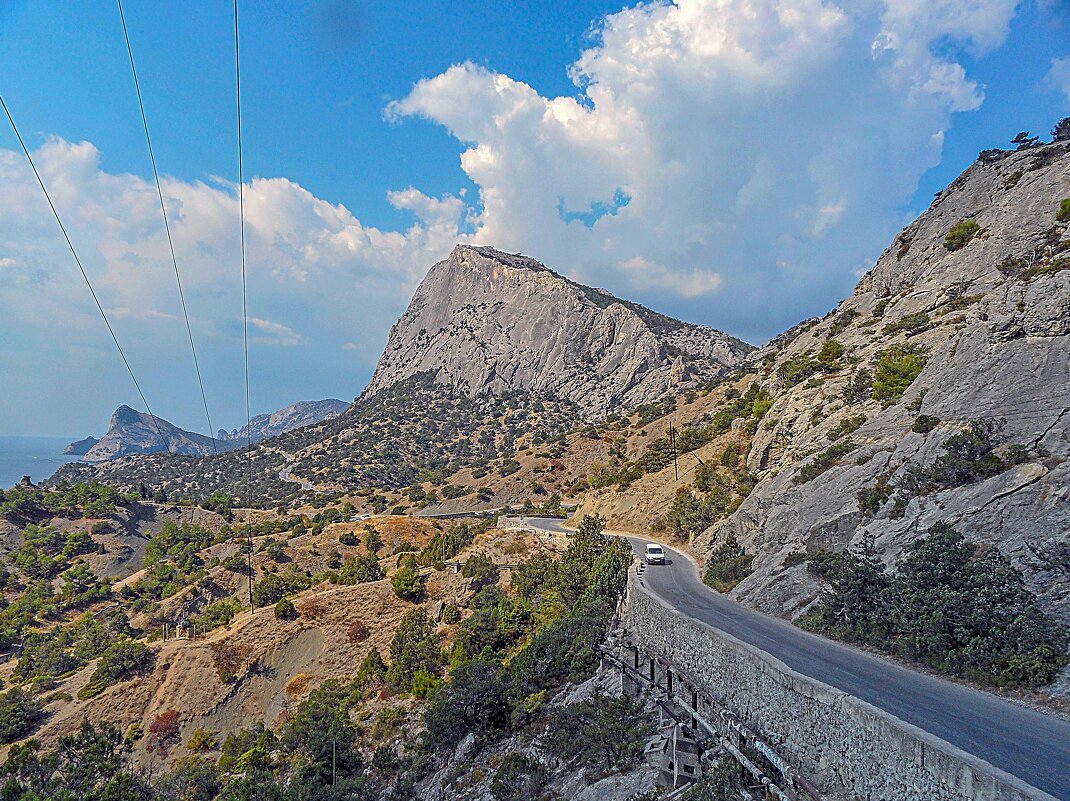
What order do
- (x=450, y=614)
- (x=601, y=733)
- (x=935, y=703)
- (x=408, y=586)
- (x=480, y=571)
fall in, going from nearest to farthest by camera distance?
(x=935, y=703) < (x=601, y=733) < (x=450, y=614) < (x=480, y=571) < (x=408, y=586)

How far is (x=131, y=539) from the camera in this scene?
64438 millimetres

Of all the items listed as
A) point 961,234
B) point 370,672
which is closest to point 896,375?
point 961,234

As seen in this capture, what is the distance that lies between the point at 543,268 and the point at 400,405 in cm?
6085

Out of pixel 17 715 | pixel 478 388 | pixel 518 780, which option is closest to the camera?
pixel 518 780

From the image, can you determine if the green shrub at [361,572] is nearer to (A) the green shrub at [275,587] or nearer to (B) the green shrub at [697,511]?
(A) the green shrub at [275,587]

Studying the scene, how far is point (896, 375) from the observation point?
29.7 m

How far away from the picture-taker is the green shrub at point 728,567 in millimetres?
22438

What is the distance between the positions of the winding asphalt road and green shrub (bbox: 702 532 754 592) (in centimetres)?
492

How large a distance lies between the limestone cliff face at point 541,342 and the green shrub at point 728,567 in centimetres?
7881

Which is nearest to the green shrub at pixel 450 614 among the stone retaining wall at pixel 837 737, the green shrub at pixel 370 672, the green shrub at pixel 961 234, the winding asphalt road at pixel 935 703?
the green shrub at pixel 370 672

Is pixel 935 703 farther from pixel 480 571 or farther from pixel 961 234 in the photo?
pixel 961 234

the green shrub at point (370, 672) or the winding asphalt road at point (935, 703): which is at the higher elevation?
the winding asphalt road at point (935, 703)

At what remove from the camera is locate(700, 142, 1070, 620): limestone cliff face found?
13.7m

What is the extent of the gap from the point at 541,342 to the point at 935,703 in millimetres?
124168
